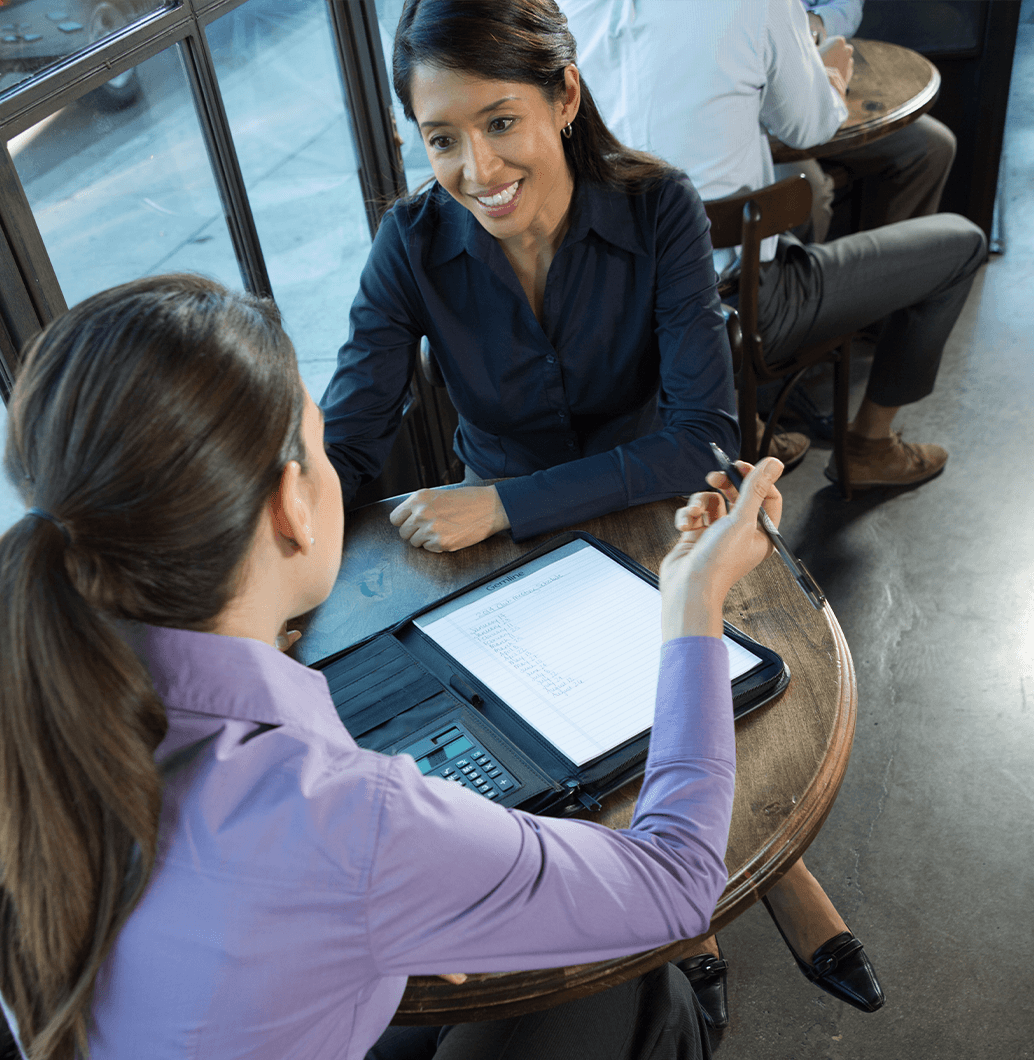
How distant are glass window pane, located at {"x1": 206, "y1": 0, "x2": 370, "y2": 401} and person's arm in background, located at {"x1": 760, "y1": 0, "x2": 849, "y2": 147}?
1.01 m

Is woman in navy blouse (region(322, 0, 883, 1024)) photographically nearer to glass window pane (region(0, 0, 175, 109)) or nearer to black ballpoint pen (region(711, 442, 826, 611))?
black ballpoint pen (region(711, 442, 826, 611))

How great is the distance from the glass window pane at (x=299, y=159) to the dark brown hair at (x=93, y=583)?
1387mm

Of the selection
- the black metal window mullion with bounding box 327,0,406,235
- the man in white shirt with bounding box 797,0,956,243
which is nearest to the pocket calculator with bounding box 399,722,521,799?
the black metal window mullion with bounding box 327,0,406,235

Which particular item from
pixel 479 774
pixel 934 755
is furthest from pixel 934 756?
pixel 479 774

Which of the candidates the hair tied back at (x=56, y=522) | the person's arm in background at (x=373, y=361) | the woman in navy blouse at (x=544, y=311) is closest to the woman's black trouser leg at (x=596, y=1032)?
the woman in navy blouse at (x=544, y=311)

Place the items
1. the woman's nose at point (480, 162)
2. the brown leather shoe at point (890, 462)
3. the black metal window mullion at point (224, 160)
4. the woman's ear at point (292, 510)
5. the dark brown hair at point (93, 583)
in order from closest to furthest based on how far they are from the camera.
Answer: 1. the dark brown hair at point (93, 583)
2. the woman's ear at point (292, 510)
3. the woman's nose at point (480, 162)
4. the black metal window mullion at point (224, 160)
5. the brown leather shoe at point (890, 462)

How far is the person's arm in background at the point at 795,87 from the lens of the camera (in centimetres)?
221

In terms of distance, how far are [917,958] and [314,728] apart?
4.35 feet

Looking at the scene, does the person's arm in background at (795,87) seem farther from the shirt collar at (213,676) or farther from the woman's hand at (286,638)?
the shirt collar at (213,676)

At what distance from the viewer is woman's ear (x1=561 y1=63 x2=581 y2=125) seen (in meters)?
1.52

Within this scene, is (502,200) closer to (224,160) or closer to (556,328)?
(556,328)

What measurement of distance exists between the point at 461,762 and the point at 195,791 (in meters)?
0.36

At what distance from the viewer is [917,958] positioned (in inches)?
64.5

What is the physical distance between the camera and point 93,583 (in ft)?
2.26
